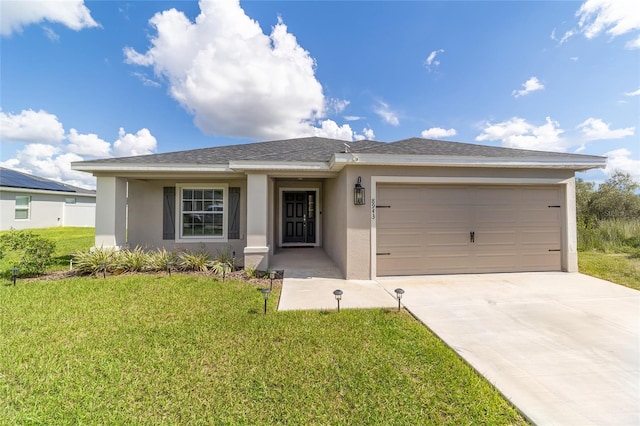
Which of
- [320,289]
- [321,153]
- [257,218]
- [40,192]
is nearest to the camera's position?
[320,289]

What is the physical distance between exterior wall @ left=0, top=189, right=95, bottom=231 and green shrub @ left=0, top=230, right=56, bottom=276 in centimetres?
1354

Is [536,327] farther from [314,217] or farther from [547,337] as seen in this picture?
[314,217]

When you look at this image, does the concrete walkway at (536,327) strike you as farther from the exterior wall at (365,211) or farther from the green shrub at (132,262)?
the green shrub at (132,262)

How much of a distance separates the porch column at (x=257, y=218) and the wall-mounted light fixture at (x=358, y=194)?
249cm

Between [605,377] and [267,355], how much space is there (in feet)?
11.9

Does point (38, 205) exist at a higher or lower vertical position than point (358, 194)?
higher

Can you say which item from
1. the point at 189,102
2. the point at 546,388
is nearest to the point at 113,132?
the point at 189,102

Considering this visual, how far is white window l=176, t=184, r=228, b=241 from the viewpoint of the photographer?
8672 millimetres

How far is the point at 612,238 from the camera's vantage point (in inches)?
389

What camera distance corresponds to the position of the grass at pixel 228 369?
2.13m

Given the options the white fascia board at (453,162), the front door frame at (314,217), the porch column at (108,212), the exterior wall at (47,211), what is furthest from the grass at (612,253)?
the exterior wall at (47,211)

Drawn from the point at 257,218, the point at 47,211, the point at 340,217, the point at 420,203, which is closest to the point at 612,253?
the point at 420,203

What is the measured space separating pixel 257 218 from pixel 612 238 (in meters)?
13.8

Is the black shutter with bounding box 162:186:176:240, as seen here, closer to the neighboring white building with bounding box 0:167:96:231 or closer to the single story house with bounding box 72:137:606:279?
the single story house with bounding box 72:137:606:279
